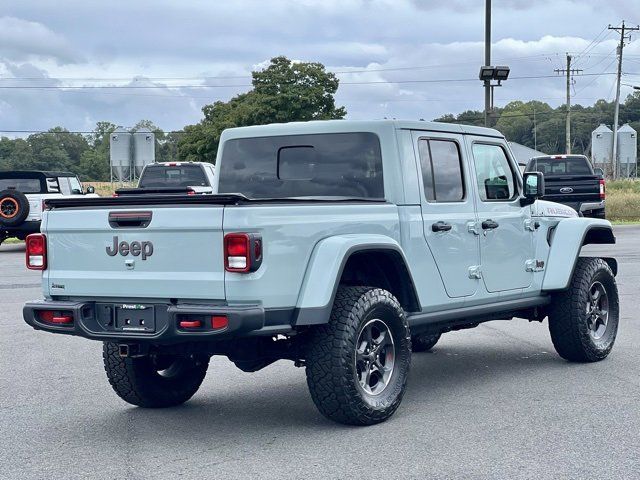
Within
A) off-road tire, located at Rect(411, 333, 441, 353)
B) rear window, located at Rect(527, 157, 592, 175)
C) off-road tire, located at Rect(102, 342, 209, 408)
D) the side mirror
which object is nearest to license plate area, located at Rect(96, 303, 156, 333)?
off-road tire, located at Rect(102, 342, 209, 408)

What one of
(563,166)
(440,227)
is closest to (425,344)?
(440,227)

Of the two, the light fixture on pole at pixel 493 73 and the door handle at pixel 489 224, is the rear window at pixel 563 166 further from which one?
the door handle at pixel 489 224

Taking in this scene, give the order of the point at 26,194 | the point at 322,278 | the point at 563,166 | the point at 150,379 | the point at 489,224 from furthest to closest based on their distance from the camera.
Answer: the point at 563,166
the point at 26,194
the point at 489,224
the point at 150,379
the point at 322,278

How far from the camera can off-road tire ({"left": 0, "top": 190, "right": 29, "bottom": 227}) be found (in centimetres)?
2517

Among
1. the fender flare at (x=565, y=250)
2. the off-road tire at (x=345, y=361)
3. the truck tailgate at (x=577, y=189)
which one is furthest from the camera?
the truck tailgate at (x=577, y=189)

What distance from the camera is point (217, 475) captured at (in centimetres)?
582

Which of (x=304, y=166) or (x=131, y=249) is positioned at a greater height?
(x=304, y=166)

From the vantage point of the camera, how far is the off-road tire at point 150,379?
7562 millimetres

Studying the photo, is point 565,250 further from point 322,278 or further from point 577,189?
point 577,189

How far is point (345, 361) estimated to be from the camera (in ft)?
22.0

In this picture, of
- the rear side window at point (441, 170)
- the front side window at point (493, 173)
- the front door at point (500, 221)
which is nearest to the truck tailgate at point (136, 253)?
the rear side window at point (441, 170)

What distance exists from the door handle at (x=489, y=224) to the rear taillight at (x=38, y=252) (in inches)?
128

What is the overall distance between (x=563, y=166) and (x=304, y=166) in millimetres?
21419

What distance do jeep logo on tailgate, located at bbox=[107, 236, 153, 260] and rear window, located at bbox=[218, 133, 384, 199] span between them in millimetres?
1681
